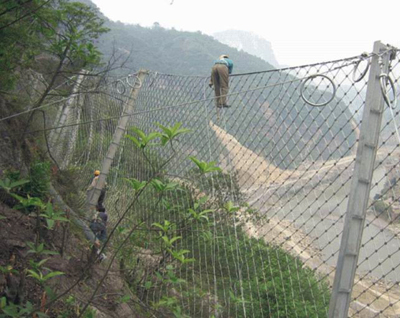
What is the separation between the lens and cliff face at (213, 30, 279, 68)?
14025 centimetres

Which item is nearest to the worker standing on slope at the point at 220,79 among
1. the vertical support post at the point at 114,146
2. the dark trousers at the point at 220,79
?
the dark trousers at the point at 220,79

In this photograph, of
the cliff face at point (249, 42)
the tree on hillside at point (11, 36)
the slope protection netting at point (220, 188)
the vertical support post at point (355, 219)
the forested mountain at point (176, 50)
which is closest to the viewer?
the vertical support post at point (355, 219)

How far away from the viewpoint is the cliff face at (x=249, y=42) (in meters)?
140

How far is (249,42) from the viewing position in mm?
144875

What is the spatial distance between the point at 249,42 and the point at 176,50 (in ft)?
320

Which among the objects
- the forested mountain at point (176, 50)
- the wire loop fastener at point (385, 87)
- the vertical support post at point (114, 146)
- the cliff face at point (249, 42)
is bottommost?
the vertical support post at point (114, 146)

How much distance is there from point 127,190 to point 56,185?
792 mm

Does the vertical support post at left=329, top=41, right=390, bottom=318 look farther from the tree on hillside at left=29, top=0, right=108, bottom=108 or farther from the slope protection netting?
the tree on hillside at left=29, top=0, right=108, bottom=108

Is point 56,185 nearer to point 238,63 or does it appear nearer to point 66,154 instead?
point 66,154

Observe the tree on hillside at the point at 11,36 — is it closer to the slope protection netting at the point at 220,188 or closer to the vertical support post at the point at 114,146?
the slope protection netting at the point at 220,188

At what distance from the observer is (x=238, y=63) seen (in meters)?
53.5

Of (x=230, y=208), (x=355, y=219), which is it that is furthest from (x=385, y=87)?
(x=230, y=208)

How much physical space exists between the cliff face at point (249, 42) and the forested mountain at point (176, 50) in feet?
259

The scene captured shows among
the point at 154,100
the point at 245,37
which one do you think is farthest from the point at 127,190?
the point at 245,37
